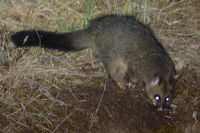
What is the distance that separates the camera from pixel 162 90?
4430 millimetres

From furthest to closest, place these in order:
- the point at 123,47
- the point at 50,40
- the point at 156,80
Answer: the point at 123,47
the point at 50,40
the point at 156,80

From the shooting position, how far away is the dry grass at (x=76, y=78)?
4.21 metres

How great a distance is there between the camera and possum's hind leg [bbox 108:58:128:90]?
4.75 m

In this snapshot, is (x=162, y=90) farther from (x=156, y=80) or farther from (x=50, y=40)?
(x=50, y=40)

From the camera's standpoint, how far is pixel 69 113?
426 centimetres

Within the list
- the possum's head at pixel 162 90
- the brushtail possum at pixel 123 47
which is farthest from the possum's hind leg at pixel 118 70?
the possum's head at pixel 162 90

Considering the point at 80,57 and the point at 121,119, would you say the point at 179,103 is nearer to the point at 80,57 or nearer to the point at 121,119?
the point at 121,119

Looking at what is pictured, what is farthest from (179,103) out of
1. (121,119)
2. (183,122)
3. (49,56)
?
(49,56)

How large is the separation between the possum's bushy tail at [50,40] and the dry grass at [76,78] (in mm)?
184

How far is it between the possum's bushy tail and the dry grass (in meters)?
0.18

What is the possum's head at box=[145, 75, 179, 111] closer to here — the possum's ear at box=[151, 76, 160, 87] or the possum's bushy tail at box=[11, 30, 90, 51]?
the possum's ear at box=[151, 76, 160, 87]

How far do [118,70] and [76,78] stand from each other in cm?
47

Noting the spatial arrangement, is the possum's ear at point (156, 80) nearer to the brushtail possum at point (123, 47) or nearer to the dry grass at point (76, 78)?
the brushtail possum at point (123, 47)

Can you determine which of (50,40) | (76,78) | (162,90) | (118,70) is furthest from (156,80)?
(50,40)
